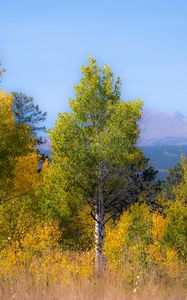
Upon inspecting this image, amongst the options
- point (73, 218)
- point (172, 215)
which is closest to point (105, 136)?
point (172, 215)

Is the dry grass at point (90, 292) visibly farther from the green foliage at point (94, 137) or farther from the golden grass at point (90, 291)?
the green foliage at point (94, 137)

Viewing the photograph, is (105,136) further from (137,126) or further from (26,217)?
(26,217)

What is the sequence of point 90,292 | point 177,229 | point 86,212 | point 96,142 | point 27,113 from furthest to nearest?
point 27,113, point 86,212, point 177,229, point 96,142, point 90,292

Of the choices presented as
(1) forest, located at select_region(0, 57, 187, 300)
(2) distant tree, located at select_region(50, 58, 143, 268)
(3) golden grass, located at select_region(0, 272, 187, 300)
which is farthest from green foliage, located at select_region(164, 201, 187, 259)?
(3) golden grass, located at select_region(0, 272, 187, 300)

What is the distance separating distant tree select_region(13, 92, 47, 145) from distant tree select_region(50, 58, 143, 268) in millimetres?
21260

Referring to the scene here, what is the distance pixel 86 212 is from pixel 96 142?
680 cm

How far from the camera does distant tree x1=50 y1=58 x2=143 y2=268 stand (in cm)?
2927

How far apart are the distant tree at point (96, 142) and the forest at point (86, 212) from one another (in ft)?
0.22

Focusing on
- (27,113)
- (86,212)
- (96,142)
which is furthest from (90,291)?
(27,113)

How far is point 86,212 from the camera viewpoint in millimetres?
34062

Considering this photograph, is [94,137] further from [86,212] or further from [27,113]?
[27,113]

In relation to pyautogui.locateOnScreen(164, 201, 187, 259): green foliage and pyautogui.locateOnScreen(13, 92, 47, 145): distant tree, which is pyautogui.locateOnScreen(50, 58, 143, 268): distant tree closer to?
pyautogui.locateOnScreen(164, 201, 187, 259): green foliage

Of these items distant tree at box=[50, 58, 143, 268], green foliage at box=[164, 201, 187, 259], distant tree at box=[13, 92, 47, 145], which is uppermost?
distant tree at box=[13, 92, 47, 145]

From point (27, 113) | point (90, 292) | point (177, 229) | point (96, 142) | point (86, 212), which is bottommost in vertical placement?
point (90, 292)
